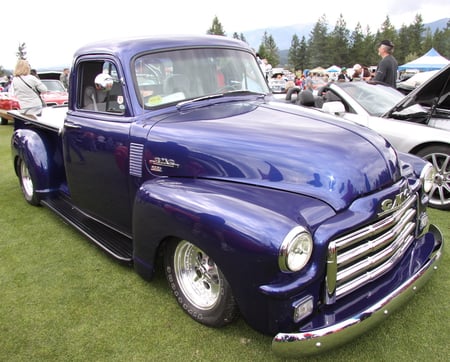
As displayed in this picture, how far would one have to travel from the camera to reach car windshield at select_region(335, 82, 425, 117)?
5698 mm

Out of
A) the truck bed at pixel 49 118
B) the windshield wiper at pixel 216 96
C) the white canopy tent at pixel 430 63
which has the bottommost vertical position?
the truck bed at pixel 49 118

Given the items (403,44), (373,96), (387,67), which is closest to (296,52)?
(403,44)

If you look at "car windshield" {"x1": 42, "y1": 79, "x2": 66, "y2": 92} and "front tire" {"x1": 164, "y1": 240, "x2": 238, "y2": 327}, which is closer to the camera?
"front tire" {"x1": 164, "y1": 240, "x2": 238, "y2": 327}

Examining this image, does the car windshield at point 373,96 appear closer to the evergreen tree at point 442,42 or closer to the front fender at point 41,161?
the front fender at point 41,161

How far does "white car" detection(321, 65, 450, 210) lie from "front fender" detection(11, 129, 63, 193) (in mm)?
3384

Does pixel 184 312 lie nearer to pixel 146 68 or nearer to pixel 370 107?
pixel 146 68

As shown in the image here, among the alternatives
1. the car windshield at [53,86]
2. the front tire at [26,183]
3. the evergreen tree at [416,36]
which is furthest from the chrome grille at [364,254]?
the evergreen tree at [416,36]

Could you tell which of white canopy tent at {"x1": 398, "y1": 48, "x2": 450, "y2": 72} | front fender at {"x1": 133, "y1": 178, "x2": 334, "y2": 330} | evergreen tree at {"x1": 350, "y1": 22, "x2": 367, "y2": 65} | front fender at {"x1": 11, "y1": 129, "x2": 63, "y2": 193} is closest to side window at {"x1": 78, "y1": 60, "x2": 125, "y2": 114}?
front fender at {"x1": 133, "y1": 178, "x2": 334, "y2": 330}

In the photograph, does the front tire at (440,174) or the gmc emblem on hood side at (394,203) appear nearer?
the gmc emblem on hood side at (394,203)

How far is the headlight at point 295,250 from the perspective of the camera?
2.03 metres

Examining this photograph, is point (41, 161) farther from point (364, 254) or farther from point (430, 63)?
point (430, 63)

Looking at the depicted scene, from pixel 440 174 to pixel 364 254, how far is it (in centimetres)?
298

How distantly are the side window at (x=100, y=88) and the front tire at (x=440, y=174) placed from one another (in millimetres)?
3631

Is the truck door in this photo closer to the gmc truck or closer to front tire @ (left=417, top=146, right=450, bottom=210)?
the gmc truck
